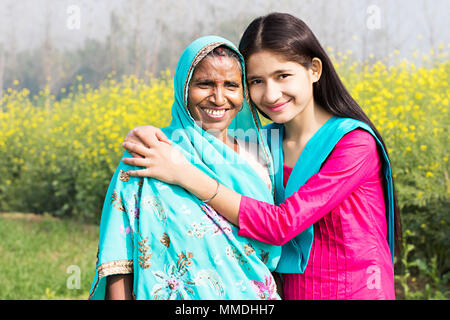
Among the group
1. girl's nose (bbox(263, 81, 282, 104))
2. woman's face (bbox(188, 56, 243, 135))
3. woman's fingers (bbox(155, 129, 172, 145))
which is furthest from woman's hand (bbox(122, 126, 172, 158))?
girl's nose (bbox(263, 81, 282, 104))

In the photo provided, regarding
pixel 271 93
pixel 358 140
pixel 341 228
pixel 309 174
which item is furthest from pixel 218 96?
pixel 341 228

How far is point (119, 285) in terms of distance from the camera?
156 centimetres

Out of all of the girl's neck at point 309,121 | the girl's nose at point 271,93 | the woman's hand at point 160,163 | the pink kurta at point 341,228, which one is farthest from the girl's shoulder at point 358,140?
the woman's hand at point 160,163

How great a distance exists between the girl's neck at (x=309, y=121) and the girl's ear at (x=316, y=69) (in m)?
0.11

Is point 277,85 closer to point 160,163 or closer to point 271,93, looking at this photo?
point 271,93

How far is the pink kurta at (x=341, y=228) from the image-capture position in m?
1.63

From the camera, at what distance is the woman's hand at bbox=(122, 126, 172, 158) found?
1610mm

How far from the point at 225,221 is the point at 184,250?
18 cm

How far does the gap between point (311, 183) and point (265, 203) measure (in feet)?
0.61

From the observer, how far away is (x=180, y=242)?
1.55 m

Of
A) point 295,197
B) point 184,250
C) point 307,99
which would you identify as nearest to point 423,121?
point 307,99

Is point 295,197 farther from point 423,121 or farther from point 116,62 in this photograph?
point 116,62

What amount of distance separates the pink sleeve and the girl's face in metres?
0.24

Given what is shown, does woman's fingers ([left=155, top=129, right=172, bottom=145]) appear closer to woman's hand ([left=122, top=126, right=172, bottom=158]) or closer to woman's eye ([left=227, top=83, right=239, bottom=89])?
woman's hand ([left=122, top=126, right=172, bottom=158])
